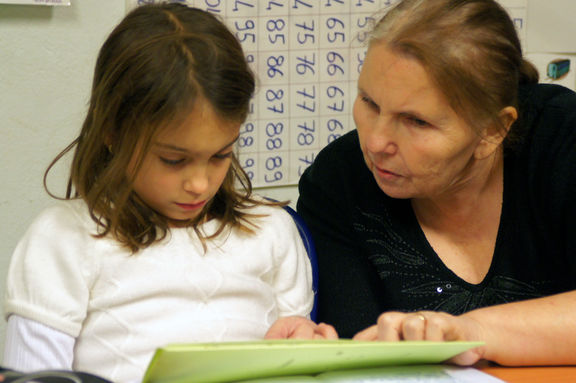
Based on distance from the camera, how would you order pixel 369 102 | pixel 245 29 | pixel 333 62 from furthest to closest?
pixel 333 62 → pixel 245 29 → pixel 369 102

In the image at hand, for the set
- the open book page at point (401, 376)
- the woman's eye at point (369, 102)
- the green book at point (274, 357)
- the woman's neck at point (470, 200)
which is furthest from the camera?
the woman's neck at point (470, 200)

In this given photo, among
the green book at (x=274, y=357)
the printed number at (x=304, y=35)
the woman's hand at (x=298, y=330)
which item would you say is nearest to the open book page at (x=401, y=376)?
the green book at (x=274, y=357)

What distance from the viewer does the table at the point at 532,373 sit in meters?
0.83

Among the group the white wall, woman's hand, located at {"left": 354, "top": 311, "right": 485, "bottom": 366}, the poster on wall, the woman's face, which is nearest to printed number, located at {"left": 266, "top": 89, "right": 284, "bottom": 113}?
the white wall

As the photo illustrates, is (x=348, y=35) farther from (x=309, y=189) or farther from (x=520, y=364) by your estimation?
(x=520, y=364)

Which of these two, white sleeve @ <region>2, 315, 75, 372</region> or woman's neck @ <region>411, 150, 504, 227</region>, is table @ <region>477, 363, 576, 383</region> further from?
white sleeve @ <region>2, 315, 75, 372</region>

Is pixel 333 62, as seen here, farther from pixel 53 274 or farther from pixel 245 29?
pixel 53 274

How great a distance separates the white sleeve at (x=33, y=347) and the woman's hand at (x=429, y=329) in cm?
41

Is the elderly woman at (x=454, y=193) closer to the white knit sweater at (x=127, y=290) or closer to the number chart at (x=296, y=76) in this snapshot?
the white knit sweater at (x=127, y=290)

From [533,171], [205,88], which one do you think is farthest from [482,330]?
[205,88]

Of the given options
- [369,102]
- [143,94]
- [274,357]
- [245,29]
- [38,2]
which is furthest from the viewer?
[245,29]

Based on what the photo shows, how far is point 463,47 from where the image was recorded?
996 millimetres

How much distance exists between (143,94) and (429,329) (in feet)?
1.58

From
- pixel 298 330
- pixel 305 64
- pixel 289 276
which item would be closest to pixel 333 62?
pixel 305 64
